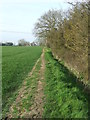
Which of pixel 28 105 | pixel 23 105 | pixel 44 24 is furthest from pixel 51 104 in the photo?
pixel 44 24

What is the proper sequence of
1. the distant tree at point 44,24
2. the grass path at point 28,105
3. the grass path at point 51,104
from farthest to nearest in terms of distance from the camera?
1. the distant tree at point 44,24
2. the grass path at point 28,105
3. the grass path at point 51,104

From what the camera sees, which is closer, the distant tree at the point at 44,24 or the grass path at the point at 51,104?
the grass path at the point at 51,104

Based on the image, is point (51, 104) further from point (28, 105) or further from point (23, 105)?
point (23, 105)

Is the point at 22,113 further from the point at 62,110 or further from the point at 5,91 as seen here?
the point at 5,91

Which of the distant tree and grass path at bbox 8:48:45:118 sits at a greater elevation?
the distant tree

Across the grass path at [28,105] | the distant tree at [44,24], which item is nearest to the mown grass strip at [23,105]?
the grass path at [28,105]

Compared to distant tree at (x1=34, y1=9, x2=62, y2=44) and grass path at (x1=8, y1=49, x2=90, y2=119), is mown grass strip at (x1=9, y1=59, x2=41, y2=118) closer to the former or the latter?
grass path at (x1=8, y1=49, x2=90, y2=119)

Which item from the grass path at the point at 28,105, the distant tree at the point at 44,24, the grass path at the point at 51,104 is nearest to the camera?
the grass path at the point at 51,104

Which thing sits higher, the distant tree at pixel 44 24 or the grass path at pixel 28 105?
the distant tree at pixel 44 24

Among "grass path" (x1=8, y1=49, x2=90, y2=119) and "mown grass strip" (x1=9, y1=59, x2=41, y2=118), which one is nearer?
"grass path" (x1=8, y1=49, x2=90, y2=119)

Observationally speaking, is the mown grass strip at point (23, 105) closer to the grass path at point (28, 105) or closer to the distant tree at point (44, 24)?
the grass path at point (28, 105)

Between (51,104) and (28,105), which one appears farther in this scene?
(28,105)

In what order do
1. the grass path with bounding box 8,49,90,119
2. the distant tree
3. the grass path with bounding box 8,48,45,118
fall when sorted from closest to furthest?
the grass path with bounding box 8,49,90,119 < the grass path with bounding box 8,48,45,118 < the distant tree

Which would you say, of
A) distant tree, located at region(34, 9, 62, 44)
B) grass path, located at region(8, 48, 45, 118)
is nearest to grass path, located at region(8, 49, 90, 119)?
grass path, located at region(8, 48, 45, 118)
